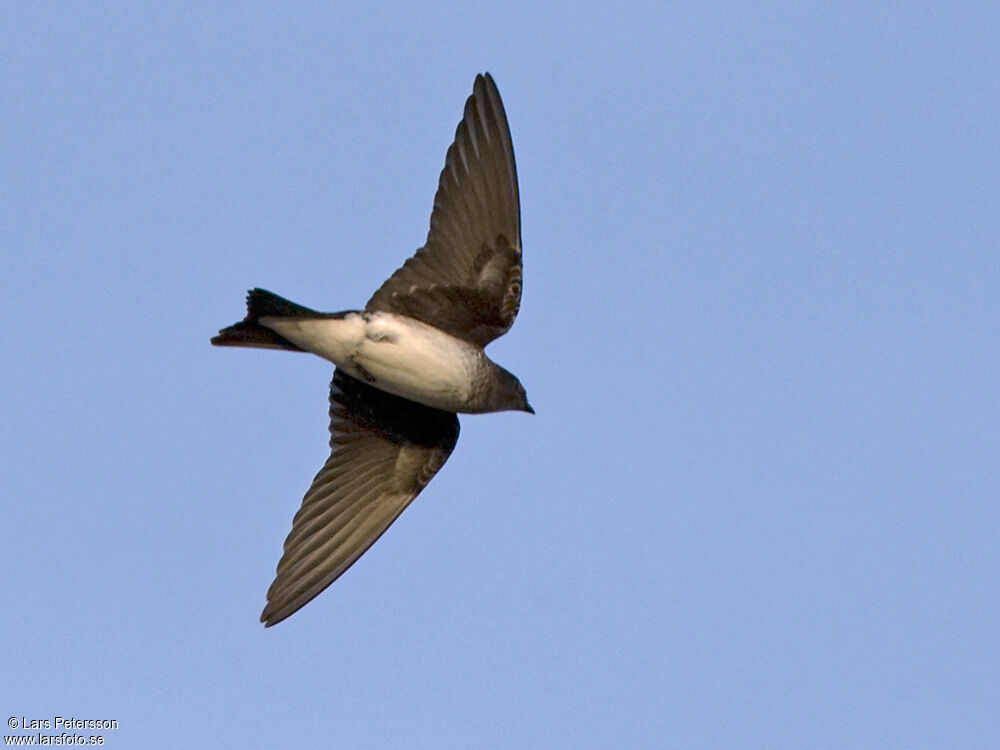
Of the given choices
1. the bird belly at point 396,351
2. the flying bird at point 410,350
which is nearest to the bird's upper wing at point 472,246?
the flying bird at point 410,350

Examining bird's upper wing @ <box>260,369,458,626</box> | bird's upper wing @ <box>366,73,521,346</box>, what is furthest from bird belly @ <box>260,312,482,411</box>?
bird's upper wing @ <box>260,369,458,626</box>

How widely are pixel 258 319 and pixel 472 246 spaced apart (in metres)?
1.38

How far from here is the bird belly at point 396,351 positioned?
8836 mm

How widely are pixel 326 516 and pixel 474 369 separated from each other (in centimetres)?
154

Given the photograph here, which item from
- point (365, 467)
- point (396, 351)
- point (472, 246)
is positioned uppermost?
point (472, 246)

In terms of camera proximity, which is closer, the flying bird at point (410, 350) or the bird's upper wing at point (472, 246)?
the flying bird at point (410, 350)

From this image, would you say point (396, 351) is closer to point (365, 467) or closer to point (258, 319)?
point (258, 319)

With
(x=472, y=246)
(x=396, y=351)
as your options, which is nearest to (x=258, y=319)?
(x=396, y=351)

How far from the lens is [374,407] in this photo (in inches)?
392

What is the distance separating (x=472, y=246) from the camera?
9.25 meters

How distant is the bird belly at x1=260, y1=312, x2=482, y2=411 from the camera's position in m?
8.84

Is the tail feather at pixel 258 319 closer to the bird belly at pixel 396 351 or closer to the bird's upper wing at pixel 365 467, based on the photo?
the bird belly at pixel 396 351

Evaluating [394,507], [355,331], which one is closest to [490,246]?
[355,331]

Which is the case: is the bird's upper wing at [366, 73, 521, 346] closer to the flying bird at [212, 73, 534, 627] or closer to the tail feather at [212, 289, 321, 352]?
the flying bird at [212, 73, 534, 627]
